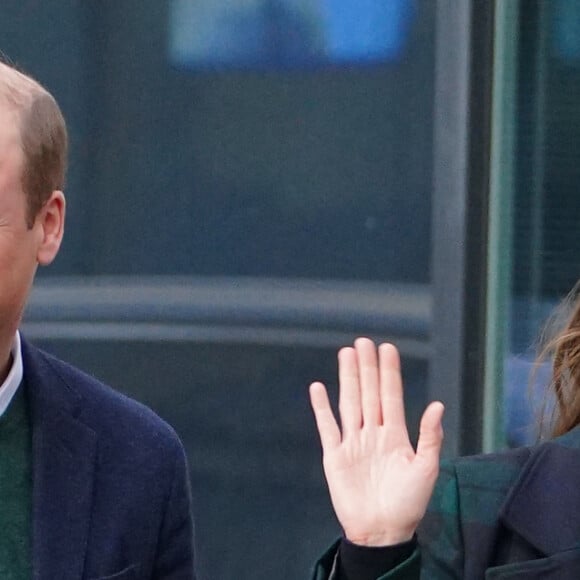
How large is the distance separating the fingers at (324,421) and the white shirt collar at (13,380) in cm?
45

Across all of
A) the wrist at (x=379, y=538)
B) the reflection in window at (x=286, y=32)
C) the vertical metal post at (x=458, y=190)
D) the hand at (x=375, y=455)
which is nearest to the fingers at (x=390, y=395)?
the hand at (x=375, y=455)

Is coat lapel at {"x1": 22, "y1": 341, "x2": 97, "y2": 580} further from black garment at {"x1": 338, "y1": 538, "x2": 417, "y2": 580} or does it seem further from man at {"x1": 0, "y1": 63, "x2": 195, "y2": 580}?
black garment at {"x1": 338, "y1": 538, "x2": 417, "y2": 580}

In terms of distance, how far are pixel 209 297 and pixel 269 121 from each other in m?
0.44

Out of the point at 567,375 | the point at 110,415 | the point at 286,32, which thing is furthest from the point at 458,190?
the point at 110,415

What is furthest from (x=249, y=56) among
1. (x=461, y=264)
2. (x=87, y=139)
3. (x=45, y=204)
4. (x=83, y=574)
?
(x=83, y=574)

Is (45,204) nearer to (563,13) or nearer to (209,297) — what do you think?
(209,297)

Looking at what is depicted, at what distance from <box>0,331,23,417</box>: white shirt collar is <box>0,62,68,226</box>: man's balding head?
0.21 m

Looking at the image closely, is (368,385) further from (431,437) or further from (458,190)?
(458,190)

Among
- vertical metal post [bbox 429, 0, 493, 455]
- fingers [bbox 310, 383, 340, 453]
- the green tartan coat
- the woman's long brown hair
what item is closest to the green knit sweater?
fingers [bbox 310, 383, 340, 453]

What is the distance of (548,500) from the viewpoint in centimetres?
209

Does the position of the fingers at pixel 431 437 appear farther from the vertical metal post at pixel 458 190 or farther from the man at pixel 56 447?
the vertical metal post at pixel 458 190

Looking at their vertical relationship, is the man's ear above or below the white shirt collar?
above

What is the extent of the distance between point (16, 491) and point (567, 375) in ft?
2.67

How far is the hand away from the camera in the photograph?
192 cm
